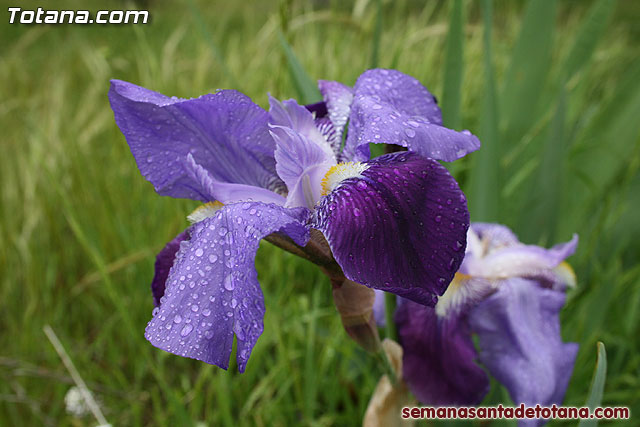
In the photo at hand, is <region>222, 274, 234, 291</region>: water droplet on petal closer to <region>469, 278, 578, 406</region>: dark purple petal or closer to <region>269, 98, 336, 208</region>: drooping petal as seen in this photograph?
<region>269, 98, 336, 208</region>: drooping petal

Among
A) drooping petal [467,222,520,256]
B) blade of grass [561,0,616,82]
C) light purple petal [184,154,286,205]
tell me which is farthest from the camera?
blade of grass [561,0,616,82]

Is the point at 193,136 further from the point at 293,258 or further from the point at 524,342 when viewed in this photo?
the point at 293,258

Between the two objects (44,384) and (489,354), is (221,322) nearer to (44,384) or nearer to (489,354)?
(489,354)

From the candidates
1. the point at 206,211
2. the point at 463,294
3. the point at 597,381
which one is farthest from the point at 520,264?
the point at 206,211

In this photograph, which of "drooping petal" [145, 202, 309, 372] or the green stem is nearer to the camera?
"drooping petal" [145, 202, 309, 372]

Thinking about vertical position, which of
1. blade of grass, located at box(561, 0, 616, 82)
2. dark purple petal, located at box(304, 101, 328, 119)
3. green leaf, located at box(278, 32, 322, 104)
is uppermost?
blade of grass, located at box(561, 0, 616, 82)

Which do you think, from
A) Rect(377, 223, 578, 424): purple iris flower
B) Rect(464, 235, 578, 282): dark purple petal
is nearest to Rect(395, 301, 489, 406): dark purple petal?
Rect(377, 223, 578, 424): purple iris flower
